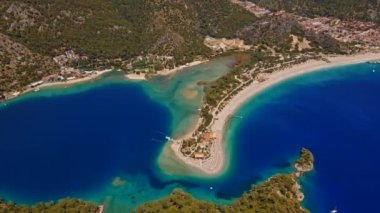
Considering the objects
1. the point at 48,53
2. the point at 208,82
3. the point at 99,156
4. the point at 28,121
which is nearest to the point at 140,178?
the point at 99,156

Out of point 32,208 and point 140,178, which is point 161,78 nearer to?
point 140,178

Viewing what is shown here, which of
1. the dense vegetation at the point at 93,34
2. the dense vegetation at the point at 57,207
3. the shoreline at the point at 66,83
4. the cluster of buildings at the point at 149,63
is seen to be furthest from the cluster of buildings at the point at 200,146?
the shoreline at the point at 66,83

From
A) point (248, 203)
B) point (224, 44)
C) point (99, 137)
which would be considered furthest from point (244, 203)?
point (224, 44)

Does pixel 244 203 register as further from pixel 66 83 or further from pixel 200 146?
pixel 66 83

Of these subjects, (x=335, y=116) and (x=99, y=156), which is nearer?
(x=99, y=156)

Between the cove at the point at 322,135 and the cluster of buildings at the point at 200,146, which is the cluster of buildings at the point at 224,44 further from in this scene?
the cluster of buildings at the point at 200,146

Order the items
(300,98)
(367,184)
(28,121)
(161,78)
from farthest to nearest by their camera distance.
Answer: (161,78), (300,98), (28,121), (367,184)
